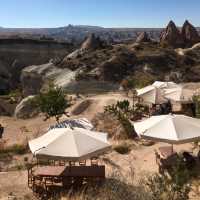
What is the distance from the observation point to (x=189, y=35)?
224 feet

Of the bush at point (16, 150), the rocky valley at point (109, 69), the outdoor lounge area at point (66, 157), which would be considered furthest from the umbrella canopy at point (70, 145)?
the rocky valley at point (109, 69)

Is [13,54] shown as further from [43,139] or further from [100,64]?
[43,139]

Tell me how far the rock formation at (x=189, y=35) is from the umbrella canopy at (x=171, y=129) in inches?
2166

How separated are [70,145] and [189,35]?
59.3 m

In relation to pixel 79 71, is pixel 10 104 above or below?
below

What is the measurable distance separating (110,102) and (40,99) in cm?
583

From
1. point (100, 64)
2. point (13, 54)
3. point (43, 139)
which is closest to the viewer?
point (43, 139)

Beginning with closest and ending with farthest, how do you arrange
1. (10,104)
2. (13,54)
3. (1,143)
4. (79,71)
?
(1,143) < (10,104) < (79,71) < (13,54)

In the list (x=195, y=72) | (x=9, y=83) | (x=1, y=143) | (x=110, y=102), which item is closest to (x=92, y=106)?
(x=110, y=102)

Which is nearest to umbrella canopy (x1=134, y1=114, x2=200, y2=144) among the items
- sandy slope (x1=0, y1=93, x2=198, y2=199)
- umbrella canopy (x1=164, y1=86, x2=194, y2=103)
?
sandy slope (x1=0, y1=93, x2=198, y2=199)

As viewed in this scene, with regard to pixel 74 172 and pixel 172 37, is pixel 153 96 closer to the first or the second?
pixel 74 172

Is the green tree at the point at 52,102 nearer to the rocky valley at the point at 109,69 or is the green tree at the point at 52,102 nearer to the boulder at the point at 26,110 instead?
the boulder at the point at 26,110

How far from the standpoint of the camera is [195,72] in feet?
154

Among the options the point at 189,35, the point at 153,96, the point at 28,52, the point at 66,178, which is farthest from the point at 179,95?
the point at 28,52
